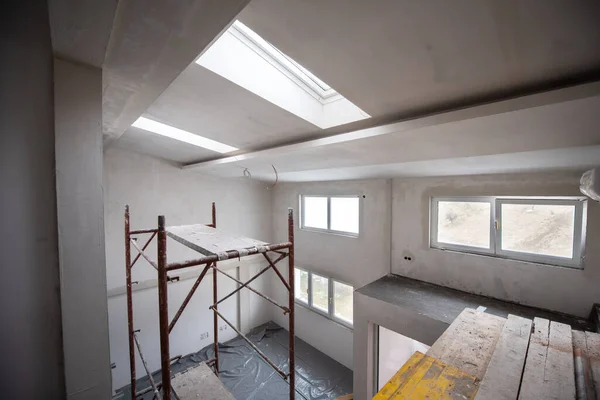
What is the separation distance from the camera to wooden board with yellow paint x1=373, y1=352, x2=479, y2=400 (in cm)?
95

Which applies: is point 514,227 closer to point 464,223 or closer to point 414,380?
point 464,223

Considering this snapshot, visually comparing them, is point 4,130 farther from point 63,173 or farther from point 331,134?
point 331,134

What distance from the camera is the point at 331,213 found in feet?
14.6

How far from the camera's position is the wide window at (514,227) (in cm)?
233

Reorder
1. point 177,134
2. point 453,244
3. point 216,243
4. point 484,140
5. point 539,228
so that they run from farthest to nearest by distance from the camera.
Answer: point 453,244
point 177,134
point 539,228
point 216,243
point 484,140

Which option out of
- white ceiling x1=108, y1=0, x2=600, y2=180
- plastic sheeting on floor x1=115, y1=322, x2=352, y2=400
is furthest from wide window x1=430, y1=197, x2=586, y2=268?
plastic sheeting on floor x1=115, y1=322, x2=352, y2=400

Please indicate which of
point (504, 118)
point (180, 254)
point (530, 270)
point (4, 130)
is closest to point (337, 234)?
point (530, 270)

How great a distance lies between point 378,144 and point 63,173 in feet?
6.42

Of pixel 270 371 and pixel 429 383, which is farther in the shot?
pixel 270 371

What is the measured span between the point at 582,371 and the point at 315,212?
3878 millimetres

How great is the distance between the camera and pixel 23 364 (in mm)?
968

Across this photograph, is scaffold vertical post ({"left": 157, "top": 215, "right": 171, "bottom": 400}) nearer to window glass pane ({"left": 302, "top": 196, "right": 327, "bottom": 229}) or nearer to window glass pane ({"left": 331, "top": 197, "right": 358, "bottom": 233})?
window glass pane ({"left": 331, "top": 197, "right": 358, "bottom": 233})

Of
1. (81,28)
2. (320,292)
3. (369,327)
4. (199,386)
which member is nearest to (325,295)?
(320,292)

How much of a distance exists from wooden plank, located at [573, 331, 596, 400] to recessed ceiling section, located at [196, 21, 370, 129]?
5.61 feet
